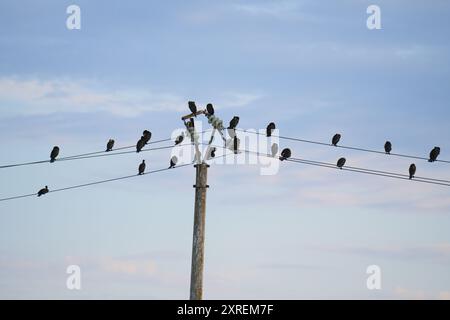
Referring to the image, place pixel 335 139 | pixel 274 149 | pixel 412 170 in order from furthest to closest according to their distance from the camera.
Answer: pixel 335 139 < pixel 412 170 < pixel 274 149

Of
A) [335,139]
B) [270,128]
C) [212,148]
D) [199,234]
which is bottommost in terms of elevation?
[199,234]

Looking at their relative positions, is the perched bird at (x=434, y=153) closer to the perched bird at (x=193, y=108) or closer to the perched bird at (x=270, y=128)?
the perched bird at (x=270, y=128)

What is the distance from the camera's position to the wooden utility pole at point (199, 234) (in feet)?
76.6

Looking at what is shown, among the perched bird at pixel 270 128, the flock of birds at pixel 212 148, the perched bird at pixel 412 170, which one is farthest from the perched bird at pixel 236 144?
the perched bird at pixel 412 170

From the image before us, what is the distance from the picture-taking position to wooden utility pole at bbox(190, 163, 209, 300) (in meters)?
23.4

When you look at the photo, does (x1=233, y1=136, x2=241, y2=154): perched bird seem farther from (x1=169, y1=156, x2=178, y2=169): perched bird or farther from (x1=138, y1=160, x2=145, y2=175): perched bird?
(x1=138, y1=160, x2=145, y2=175): perched bird

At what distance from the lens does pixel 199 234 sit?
928 inches

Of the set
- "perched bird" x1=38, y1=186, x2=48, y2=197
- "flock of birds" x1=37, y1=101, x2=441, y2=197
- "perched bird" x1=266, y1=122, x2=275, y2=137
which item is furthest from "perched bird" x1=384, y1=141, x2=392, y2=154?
"perched bird" x1=38, y1=186, x2=48, y2=197

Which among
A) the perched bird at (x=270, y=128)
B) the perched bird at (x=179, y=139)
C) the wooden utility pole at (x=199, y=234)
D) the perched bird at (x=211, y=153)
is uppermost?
the perched bird at (x=270, y=128)

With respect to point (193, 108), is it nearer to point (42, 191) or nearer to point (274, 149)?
point (274, 149)

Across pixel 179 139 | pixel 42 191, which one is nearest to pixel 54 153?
pixel 42 191
